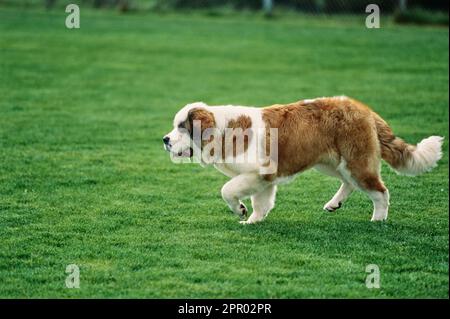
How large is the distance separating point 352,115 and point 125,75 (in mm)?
10096

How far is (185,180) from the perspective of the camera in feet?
32.5

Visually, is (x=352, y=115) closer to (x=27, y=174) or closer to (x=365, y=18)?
(x=27, y=174)

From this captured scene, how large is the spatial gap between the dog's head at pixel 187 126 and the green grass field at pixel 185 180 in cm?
75

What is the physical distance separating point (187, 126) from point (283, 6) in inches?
648

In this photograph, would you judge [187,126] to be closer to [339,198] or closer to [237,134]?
[237,134]

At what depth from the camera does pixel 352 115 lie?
7.81 metres

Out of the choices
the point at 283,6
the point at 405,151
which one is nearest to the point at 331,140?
the point at 405,151

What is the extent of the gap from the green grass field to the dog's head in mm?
747

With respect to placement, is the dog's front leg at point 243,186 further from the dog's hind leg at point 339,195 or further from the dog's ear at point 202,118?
the dog's hind leg at point 339,195

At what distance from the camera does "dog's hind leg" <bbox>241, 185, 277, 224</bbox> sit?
804 centimetres

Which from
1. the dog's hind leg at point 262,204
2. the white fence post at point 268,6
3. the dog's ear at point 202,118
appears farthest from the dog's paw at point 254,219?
the white fence post at point 268,6

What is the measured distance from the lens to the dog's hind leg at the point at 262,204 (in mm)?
8039

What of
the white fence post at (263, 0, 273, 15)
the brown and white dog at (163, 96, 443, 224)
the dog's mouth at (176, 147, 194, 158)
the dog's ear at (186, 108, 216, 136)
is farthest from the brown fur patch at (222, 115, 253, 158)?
the white fence post at (263, 0, 273, 15)
